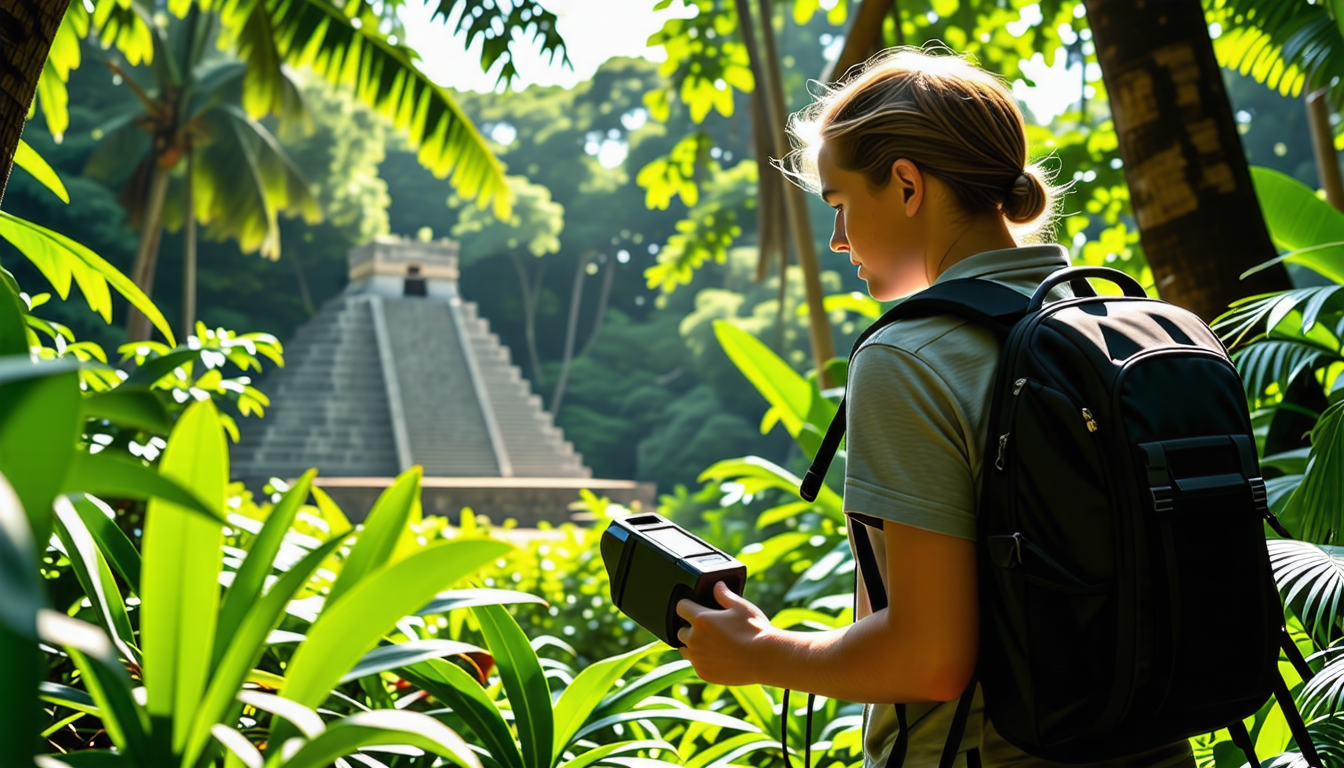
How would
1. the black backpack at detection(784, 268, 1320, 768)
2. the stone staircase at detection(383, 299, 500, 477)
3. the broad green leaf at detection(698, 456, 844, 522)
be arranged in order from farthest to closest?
1. the stone staircase at detection(383, 299, 500, 477)
2. the broad green leaf at detection(698, 456, 844, 522)
3. the black backpack at detection(784, 268, 1320, 768)

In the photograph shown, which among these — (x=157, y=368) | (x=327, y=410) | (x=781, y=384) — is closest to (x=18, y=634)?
(x=157, y=368)

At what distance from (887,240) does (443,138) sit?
16.0 feet

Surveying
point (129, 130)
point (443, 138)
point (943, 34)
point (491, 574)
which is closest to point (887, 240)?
point (491, 574)

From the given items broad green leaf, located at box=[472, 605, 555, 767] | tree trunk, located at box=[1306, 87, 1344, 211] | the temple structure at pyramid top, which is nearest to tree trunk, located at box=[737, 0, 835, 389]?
tree trunk, located at box=[1306, 87, 1344, 211]

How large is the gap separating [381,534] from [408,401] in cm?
2028

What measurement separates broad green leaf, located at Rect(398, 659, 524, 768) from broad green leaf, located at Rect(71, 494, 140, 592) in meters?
0.32

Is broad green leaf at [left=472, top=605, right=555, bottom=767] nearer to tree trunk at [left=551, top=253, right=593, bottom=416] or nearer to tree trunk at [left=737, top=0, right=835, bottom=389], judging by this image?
tree trunk at [left=737, top=0, right=835, bottom=389]

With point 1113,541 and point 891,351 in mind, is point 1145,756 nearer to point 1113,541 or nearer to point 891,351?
point 1113,541

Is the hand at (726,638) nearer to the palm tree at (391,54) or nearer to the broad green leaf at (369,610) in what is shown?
the broad green leaf at (369,610)

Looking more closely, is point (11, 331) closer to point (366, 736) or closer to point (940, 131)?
point (366, 736)

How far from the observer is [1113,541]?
781 mm

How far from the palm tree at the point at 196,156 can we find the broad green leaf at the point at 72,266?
41.2ft

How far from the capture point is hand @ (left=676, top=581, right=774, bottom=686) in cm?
92

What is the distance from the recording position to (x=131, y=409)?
2.14ft
